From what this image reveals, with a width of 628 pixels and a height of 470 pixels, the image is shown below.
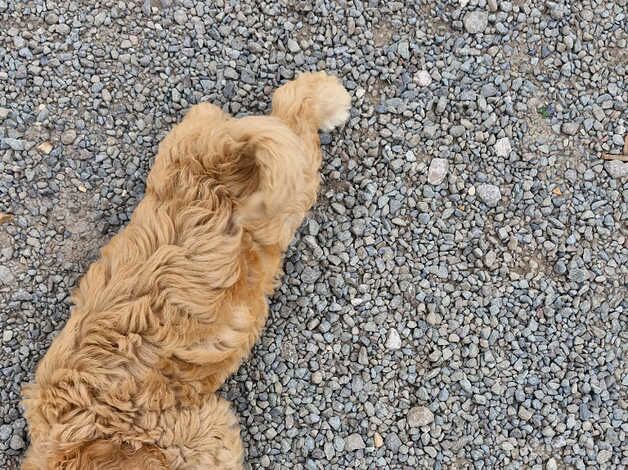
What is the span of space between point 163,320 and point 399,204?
6.13 ft

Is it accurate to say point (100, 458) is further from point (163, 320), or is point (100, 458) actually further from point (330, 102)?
point (330, 102)

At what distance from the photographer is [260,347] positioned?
14.4 ft

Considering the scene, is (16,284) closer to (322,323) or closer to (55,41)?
(55,41)

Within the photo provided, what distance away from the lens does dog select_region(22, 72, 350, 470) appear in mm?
3189

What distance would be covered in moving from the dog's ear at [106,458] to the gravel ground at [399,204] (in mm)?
1173

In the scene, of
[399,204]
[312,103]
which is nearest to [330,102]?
[312,103]

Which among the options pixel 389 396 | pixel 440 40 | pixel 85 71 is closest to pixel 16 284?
pixel 85 71

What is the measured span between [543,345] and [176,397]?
2478 mm

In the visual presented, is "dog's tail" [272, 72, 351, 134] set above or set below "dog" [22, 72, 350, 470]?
above

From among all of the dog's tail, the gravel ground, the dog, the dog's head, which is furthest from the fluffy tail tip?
the dog's head

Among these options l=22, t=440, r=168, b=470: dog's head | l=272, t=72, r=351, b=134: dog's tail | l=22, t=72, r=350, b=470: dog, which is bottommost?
l=22, t=440, r=168, b=470: dog's head

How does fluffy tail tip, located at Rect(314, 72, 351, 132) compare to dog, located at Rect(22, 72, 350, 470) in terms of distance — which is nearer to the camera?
dog, located at Rect(22, 72, 350, 470)

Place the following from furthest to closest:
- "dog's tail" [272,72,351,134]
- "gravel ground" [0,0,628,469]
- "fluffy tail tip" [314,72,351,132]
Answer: "gravel ground" [0,0,628,469]
"fluffy tail tip" [314,72,351,132]
"dog's tail" [272,72,351,134]

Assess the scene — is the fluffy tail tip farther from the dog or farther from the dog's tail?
the dog
